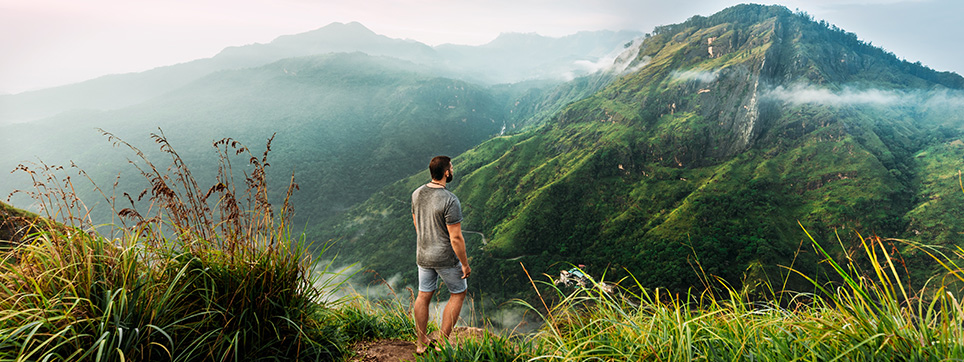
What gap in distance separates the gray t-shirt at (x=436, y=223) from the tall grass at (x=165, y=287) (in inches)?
40.8

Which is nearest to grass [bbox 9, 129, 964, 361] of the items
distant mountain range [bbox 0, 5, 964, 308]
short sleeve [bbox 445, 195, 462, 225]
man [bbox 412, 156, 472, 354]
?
man [bbox 412, 156, 472, 354]

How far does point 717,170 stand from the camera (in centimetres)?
10844

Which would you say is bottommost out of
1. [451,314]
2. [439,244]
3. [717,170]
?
[717,170]

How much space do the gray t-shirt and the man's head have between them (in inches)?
6.0

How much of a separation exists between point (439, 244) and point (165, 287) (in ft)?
6.90

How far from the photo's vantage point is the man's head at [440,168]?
367cm

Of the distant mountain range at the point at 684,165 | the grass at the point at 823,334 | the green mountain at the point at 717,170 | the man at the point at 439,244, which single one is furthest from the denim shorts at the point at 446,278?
the green mountain at the point at 717,170

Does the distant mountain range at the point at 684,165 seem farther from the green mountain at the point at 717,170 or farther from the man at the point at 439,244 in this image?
the man at the point at 439,244

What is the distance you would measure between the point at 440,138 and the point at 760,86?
137m

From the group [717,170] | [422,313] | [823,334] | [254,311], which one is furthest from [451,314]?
[717,170]

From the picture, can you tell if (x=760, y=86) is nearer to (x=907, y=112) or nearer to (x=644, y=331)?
(x=907, y=112)

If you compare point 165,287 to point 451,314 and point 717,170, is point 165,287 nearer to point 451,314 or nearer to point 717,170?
point 451,314

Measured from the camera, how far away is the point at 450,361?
107 inches

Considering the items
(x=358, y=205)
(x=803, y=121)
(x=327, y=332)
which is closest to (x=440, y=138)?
(x=358, y=205)
